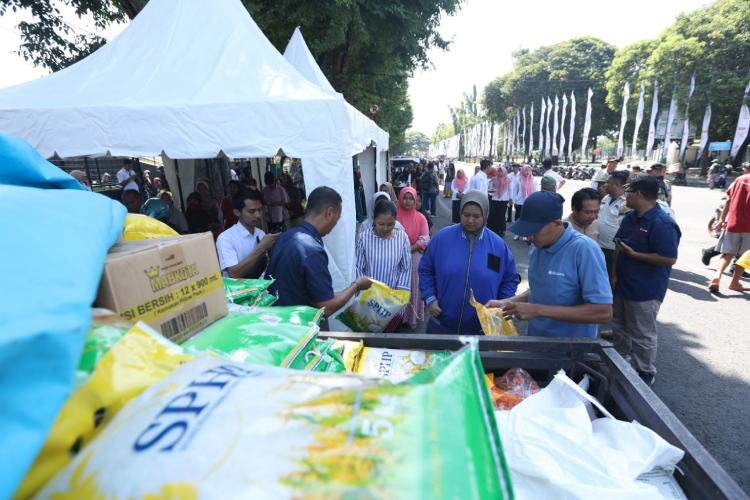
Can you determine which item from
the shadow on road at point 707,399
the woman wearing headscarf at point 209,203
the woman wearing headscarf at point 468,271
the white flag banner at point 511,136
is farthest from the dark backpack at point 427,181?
the white flag banner at point 511,136

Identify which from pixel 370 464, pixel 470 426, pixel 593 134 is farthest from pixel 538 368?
pixel 593 134

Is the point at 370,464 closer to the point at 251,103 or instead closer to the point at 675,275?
the point at 251,103

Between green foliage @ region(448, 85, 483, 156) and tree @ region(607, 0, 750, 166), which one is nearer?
tree @ region(607, 0, 750, 166)

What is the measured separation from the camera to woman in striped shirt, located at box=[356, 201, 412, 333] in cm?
384

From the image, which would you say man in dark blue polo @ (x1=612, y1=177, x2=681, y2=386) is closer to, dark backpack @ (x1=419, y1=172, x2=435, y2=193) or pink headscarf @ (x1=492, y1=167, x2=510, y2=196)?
pink headscarf @ (x1=492, y1=167, x2=510, y2=196)

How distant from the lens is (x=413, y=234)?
5168 millimetres

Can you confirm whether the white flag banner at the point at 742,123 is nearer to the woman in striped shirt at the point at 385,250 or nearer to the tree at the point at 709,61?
the tree at the point at 709,61

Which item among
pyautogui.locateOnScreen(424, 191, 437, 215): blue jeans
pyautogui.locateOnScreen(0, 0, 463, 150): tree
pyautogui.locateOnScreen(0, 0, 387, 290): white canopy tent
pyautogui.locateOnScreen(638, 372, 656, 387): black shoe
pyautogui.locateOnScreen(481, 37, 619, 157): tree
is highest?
pyautogui.locateOnScreen(481, 37, 619, 157): tree

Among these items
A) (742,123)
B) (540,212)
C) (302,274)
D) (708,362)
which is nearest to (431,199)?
(708,362)

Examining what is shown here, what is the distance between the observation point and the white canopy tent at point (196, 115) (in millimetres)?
3703

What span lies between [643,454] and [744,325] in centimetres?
530

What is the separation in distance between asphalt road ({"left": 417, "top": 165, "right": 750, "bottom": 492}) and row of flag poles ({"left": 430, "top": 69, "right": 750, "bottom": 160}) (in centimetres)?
2569

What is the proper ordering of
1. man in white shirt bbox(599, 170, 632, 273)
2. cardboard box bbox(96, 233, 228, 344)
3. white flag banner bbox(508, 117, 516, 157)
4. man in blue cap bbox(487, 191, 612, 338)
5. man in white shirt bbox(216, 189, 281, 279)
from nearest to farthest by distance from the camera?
cardboard box bbox(96, 233, 228, 344), man in blue cap bbox(487, 191, 612, 338), man in white shirt bbox(216, 189, 281, 279), man in white shirt bbox(599, 170, 632, 273), white flag banner bbox(508, 117, 516, 157)

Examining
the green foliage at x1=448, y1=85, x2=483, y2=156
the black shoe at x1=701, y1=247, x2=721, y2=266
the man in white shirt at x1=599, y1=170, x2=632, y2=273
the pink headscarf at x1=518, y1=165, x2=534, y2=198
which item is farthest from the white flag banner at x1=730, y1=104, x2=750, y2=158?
the green foliage at x1=448, y1=85, x2=483, y2=156
